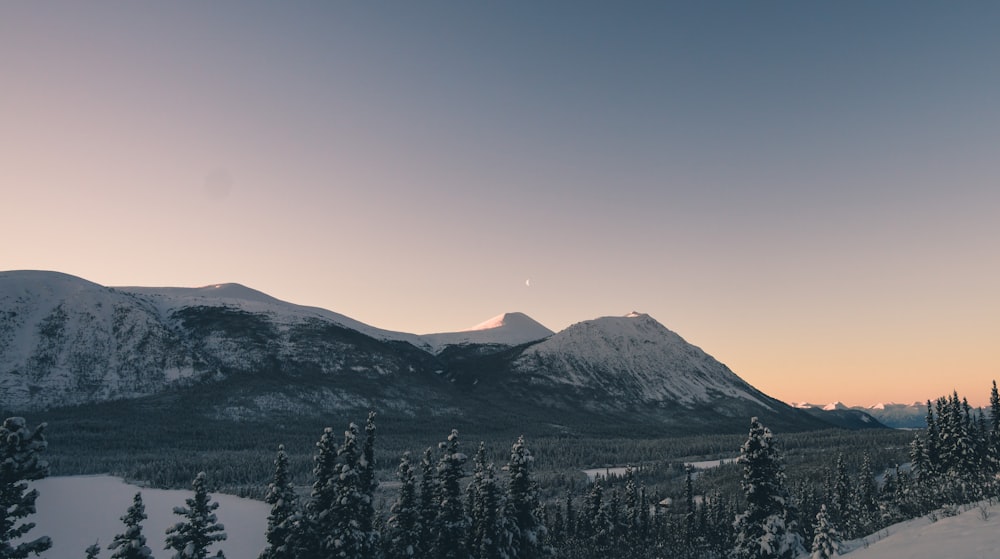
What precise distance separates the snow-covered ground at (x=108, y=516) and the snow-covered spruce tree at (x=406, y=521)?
5377cm

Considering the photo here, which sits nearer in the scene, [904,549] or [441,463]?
[904,549]

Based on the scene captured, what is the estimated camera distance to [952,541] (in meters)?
20.6

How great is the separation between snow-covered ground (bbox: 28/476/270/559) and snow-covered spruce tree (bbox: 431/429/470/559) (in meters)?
55.7

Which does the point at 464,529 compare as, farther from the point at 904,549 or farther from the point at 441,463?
the point at 904,549

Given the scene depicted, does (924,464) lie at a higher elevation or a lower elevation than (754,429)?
lower

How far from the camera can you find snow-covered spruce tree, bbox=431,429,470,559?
153 feet

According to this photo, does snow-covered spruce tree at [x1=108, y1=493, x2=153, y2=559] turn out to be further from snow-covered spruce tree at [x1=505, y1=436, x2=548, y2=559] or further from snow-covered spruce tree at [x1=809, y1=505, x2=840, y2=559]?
snow-covered spruce tree at [x1=809, y1=505, x2=840, y2=559]

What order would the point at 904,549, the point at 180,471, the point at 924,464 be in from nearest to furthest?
the point at 904,549 < the point at 924,464 < the point at 180,471

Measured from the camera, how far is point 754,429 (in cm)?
3788

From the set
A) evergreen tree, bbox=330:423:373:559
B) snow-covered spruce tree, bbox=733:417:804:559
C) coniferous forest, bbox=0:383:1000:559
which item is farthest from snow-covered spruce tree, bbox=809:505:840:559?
evergreen tree, bbox=330:423:373:559

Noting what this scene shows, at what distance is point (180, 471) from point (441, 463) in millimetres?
146041

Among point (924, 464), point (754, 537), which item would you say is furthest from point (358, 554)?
point (924, 464)

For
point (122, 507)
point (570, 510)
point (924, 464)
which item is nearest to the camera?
point (924, 464)

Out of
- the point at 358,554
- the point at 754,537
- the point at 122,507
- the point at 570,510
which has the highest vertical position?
the point at 754,537
